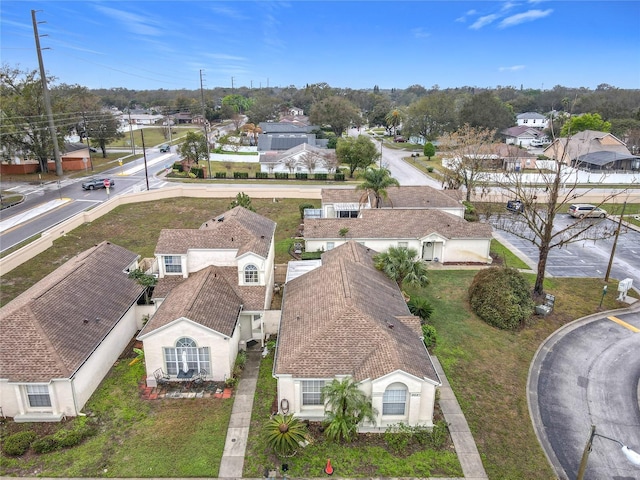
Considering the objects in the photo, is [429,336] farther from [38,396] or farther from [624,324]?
[38,396]

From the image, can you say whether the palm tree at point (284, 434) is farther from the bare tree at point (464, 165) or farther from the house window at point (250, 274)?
the bare tree at point (464, 165)

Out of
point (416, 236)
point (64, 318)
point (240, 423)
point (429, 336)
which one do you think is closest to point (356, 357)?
point (240, 423)

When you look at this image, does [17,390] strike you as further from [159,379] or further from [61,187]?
[61,187]

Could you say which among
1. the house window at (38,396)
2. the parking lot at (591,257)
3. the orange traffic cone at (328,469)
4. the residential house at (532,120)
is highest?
the residential house at (532,120)

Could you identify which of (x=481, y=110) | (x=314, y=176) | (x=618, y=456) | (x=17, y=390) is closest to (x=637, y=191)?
(x=481, y=110)

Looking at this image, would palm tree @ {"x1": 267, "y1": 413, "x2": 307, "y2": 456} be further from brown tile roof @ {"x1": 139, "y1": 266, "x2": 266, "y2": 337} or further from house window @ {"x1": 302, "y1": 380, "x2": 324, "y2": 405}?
brown tile roof @ {"x1": 139, "y1": 266, "x2": 266, "y2": 337}

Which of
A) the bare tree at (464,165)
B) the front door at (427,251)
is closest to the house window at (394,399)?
the front door at (427,251)
